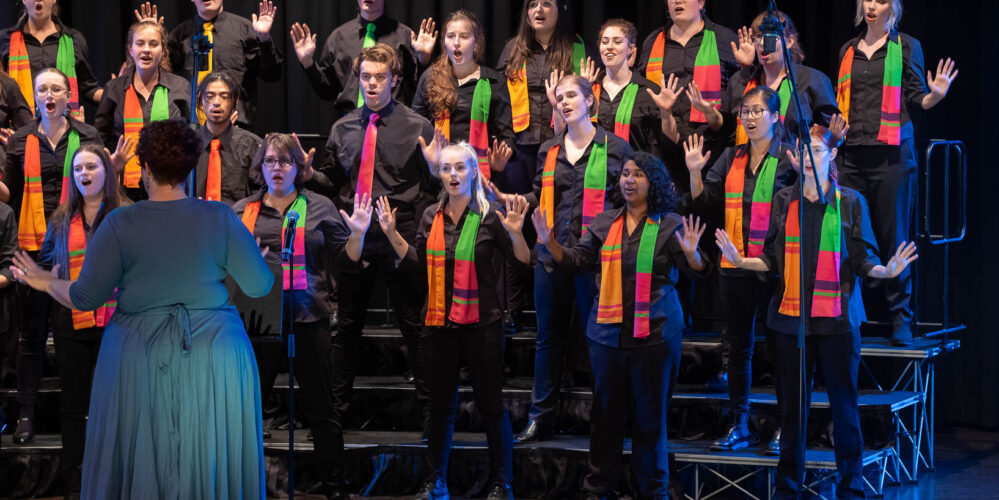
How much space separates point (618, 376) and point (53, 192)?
3.05 meters

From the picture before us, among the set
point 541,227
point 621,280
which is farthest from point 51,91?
point 621,280

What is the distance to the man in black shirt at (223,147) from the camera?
18.7 feet

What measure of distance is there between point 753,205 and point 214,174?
2.60 meters

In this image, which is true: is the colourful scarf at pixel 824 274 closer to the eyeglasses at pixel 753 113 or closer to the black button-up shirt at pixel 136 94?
the eyeglasses at pixel 753 113

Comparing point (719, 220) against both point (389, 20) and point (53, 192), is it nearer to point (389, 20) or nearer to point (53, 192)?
point (389, 20)

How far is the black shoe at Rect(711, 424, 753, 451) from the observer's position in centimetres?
530

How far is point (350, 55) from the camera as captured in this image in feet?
21.2

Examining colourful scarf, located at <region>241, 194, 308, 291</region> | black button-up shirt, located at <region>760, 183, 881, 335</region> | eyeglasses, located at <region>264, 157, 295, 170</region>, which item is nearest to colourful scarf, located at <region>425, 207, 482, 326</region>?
colourful scarf, located at <region>241, 194, 308, 291</region>

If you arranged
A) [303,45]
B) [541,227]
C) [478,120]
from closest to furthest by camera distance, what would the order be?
[541,227]
[478,120]
[303,45]

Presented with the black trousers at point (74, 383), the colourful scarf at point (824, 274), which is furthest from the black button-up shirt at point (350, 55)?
the colourful scarf at point (824, 274)

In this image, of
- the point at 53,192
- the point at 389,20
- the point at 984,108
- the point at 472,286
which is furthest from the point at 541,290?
the point at 984,108

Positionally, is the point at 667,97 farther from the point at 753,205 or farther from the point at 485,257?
the point at 485,257

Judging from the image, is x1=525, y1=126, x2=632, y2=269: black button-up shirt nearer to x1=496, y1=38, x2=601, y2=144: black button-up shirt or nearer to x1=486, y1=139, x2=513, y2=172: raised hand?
x1=486, y1=139, x2=513, y2=172: raised hand

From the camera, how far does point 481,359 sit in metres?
5.01
